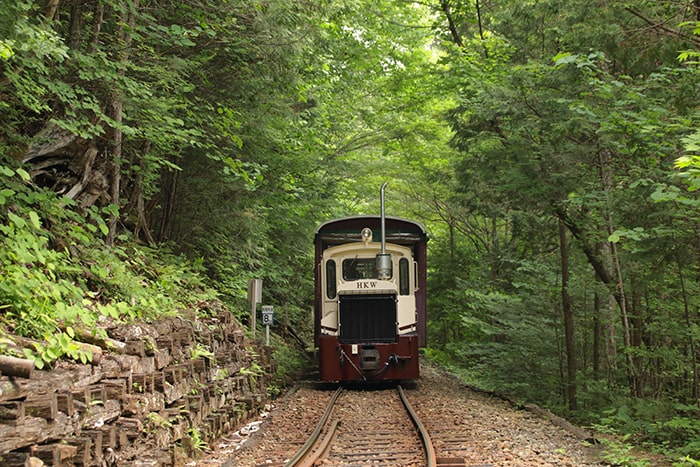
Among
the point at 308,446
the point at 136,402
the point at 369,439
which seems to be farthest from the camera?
the point at 369,439

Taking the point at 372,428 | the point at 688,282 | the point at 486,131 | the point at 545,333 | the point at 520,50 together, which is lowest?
the point at 372,428

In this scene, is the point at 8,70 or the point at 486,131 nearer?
the point at 8,70

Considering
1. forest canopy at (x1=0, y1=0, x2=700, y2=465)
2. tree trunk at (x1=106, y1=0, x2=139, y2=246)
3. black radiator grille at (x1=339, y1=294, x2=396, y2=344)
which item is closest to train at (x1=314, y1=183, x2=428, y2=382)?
black radiator grille at (x1=339, y1=294, x2=396, y2=344)

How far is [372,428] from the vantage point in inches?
342

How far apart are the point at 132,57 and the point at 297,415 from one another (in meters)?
5.95

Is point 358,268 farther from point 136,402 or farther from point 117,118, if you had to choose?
point 136,402

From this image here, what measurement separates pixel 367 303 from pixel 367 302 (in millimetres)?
22

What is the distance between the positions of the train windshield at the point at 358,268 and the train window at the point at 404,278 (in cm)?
61

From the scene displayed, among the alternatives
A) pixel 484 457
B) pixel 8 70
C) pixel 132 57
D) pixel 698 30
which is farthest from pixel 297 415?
pixel 698 30

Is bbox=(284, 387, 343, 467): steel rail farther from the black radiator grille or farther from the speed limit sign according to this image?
the speed limit sign

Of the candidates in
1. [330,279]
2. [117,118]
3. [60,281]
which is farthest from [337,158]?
[60,281]

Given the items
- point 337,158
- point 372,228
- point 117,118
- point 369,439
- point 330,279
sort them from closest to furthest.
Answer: point 117,118 → point 369,439 → point 330,279 → point 372,228 → point 337,158

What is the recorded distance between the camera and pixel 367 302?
1312 centimetres

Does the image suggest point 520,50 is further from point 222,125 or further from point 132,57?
point 132,57
